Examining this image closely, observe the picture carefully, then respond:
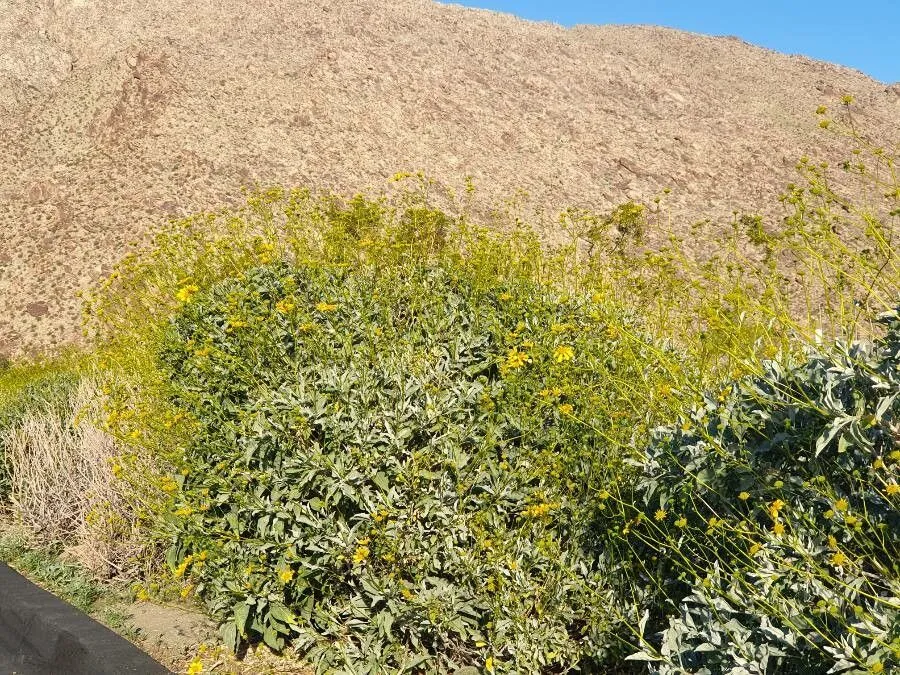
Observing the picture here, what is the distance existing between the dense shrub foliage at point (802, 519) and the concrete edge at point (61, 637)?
2134 millimetres

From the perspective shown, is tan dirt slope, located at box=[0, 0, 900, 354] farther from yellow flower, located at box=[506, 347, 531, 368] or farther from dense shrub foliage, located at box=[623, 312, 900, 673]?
dense shrub foliage, located at box=[623, 312, 900, 673]

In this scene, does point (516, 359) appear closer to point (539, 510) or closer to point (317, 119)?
point (539, 510)

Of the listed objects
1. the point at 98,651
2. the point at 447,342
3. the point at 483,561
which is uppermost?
the point at 447,342

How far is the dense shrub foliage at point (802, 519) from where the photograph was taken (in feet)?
6.14

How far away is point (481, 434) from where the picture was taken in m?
3.23

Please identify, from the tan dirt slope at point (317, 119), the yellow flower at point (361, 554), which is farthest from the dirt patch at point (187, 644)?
the tan dirt slope at point (317, 119)

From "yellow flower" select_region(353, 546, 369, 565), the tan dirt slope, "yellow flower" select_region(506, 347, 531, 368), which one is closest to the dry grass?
"yellow flower" select_region(353, 546, 369, 565)

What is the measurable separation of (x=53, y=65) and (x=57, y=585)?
2331 centimetres

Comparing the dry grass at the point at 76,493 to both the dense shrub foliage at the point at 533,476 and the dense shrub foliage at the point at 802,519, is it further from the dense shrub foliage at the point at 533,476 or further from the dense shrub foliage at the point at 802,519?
the dense shrub foliage at the point at 802,519

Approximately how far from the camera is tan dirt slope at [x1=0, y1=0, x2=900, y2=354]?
54.0 ft

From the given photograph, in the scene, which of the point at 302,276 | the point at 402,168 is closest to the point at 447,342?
the point at 302,276

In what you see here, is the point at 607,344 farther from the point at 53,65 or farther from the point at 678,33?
the point at 678,33

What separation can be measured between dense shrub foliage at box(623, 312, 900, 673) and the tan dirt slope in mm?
13654

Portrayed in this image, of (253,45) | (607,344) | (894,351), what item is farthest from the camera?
(253,45)
